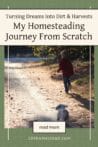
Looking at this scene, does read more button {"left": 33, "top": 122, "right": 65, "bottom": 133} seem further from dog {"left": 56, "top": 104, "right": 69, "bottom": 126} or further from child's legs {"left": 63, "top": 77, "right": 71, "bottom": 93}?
child's legs {"left": 63, "top": 77, "right": 71, "bottom": 93}

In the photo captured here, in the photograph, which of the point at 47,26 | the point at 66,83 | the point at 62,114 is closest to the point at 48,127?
the point at 62,114

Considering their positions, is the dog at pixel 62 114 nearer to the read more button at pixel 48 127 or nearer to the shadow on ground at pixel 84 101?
the read more button at pixel 48 127

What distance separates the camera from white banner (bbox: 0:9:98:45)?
4.40 m

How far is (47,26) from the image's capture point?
4.40m

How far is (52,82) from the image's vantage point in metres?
4.40

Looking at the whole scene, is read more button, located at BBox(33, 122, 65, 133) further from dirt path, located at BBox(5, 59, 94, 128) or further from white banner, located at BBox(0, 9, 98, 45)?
white banner, located at BBox(0, 9, 98, 45)

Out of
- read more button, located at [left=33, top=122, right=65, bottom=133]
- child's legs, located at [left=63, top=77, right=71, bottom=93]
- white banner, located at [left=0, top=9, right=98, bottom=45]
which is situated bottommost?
read more button, located at [left=33, top=122, right=65, bottom=133]

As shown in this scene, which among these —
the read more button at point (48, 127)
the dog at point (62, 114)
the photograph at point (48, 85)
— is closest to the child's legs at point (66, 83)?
the photograph at point (48, 85)

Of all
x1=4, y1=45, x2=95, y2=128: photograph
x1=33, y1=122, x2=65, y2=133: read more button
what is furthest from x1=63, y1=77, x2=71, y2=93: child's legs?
x1=33, y1=122, x2=65, y2=133: read more button

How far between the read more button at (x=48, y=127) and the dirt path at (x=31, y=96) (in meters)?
0.05

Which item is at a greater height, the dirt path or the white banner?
the white banner

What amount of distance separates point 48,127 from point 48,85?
1.34 feet

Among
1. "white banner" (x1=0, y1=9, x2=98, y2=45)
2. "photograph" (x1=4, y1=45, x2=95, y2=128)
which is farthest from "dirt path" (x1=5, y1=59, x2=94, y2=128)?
"white banner" (x1=0, y1=9, x2=98, y2=45)

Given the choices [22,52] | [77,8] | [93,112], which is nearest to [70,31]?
[77,8]
